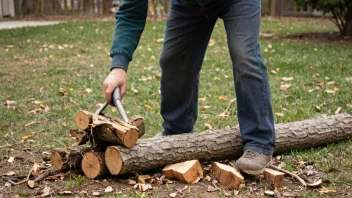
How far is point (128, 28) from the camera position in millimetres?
3174

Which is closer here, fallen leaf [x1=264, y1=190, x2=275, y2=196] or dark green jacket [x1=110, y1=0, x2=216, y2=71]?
fallen leaf [x1=264, y1=190, x2=275, y2=196]

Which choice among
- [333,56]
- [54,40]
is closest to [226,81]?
Result: [333,56]

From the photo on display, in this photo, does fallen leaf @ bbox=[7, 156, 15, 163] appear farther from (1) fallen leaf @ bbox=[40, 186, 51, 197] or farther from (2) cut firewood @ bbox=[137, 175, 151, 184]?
(2) cut firewood @ bbox=[137, 175, 151, 184]

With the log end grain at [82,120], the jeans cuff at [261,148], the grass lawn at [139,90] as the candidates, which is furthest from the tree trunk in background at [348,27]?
the log end grain at [82,120]

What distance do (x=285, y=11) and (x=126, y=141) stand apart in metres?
14.8

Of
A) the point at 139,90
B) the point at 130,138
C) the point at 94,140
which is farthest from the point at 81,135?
the point at 139,90

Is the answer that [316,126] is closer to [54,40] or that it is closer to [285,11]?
[54,40]

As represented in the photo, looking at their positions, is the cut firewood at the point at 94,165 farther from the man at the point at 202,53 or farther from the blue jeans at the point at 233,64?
the blue jeans at the point at 233,64

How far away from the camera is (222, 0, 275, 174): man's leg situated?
2977 millimetres

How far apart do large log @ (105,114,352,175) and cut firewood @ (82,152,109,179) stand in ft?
0.14

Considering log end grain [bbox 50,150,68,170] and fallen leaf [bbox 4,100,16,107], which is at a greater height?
log end grain [bbox 50,150,68,170]

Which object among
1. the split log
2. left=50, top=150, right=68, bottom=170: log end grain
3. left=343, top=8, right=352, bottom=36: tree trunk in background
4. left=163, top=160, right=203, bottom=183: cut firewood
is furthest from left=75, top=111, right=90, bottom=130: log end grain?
left=343, top=8, right=352, bottom=36: tree trunk in background

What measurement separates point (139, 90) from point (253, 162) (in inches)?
119

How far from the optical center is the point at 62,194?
2865mm
